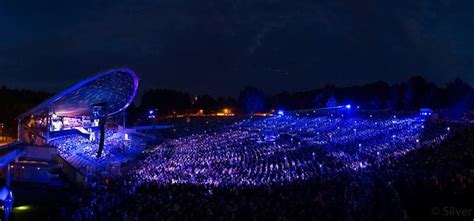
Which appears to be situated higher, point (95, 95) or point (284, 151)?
point (95, 95)

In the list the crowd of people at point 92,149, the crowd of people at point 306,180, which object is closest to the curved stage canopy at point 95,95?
the crowd of people at point 92,149

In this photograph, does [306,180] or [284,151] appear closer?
[306,180]

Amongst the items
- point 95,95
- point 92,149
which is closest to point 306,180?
point 92,149

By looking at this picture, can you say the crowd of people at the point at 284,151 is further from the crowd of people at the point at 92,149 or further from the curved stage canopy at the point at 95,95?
the curved stage canopy at the point at 95,95

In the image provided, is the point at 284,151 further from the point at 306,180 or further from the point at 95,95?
the point at 95,95

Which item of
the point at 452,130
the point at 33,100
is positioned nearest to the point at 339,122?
the point at 452,130

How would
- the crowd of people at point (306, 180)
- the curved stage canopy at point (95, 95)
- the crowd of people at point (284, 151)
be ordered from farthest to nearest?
the curved stage canopy at point (95, 95) → the crowd of people at point (284, 151) → the crowd of people at point (306, 180)
